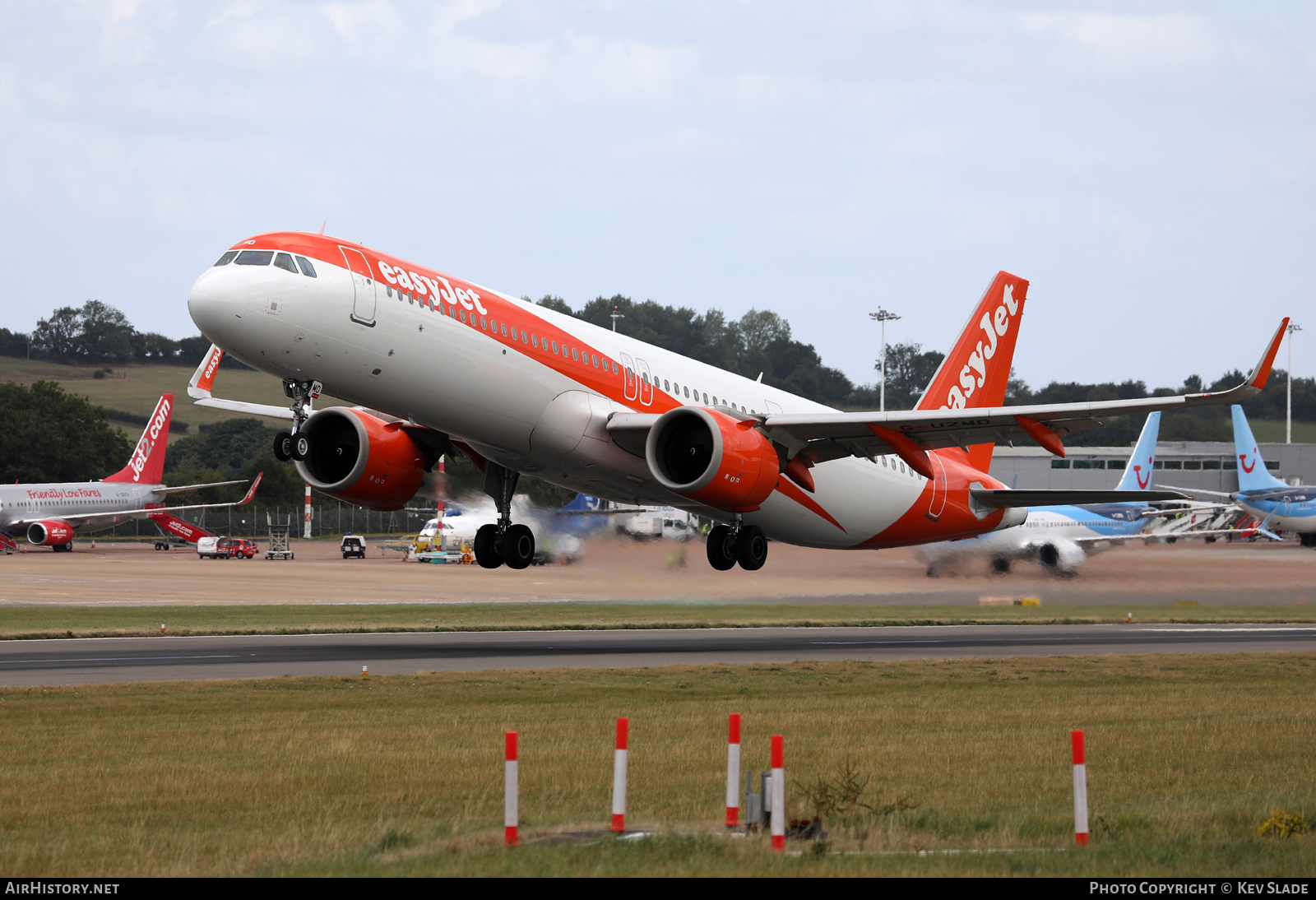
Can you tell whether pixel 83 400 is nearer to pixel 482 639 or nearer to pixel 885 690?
pixel 482 639

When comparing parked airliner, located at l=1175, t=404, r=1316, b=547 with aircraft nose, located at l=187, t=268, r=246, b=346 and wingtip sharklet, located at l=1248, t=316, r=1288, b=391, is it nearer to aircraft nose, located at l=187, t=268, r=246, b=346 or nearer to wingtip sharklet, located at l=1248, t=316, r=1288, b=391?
wingtip sharklet, located at l=1248, t=316, r=1288, b=391

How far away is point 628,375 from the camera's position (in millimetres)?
29219

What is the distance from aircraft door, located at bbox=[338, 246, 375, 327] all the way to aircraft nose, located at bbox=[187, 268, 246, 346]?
2.02 metres

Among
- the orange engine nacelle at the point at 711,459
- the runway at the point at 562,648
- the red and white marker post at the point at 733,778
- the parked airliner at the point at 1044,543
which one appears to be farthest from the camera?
the parked airliner at the point at 1044,543

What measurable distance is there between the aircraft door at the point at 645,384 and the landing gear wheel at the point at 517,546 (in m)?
5.61

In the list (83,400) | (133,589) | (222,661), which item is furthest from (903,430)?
(83,400)

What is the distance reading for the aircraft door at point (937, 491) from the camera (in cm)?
3631

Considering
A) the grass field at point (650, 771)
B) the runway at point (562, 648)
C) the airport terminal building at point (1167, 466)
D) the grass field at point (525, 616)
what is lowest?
the grass field at point (650, 771)

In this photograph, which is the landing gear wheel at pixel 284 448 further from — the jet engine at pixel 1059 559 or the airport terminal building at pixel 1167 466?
the airport terminal building at pixel 1167 466

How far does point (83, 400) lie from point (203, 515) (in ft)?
96.0

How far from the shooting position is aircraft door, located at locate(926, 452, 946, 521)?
3631 centimetres

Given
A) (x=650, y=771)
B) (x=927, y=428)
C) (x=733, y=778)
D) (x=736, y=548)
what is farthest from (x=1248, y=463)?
(x=733, y=778)

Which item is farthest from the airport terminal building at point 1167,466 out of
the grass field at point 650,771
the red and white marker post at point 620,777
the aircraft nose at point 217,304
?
the red and white marker post at point 620,777

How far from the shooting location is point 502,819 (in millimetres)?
13602
